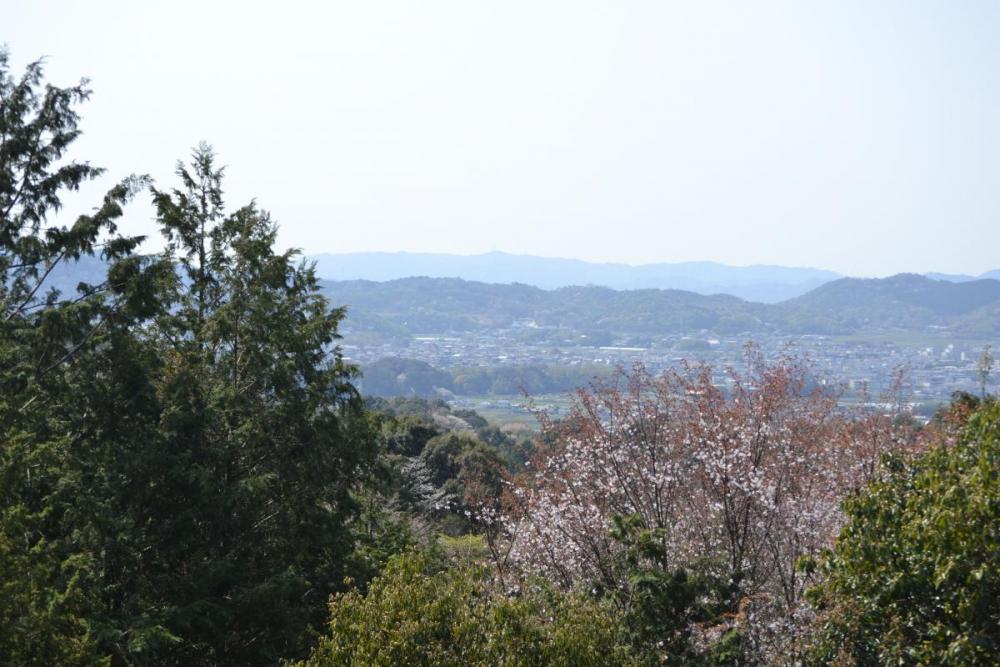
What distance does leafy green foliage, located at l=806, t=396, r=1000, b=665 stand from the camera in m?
5.18

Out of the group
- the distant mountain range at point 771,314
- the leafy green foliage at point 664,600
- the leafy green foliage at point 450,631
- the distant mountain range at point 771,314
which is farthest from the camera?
the distant mountain range at point 771,314

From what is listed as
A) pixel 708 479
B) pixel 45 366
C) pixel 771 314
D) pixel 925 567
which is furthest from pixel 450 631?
pixel 771 314

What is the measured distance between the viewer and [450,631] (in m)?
5.41

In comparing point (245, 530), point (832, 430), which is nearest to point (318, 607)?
point (245, 530)

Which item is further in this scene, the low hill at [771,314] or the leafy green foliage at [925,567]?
the low hill at [771,314]

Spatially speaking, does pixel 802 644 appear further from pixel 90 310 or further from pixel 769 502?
pixel 90 310

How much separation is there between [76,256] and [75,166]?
5.30 feet

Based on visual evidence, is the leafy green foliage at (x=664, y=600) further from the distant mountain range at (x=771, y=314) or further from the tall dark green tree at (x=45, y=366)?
the distant mountain range at (x=771, y=314)

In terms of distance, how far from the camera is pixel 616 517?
8.25 metres

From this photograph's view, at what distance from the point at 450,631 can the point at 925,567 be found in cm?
320

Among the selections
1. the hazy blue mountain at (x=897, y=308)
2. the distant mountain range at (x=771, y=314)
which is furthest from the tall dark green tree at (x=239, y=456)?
the hazy blue mountain at (x=897, y=308)

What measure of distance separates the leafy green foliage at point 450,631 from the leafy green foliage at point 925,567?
1.74m

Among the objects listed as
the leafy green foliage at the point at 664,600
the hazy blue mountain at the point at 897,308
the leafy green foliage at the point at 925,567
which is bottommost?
the leafy green foliage at the point at 664,600

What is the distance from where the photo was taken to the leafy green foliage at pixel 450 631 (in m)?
5.17
